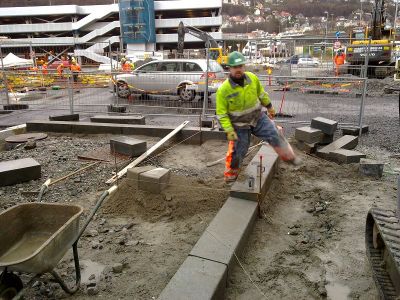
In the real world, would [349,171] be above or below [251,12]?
below

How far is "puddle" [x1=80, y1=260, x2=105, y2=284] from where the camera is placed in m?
3.87

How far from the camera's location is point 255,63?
1894 cm

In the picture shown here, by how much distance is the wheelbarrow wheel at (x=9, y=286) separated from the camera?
3013mm

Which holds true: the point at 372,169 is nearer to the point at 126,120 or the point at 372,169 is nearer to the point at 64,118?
the point at 126,120

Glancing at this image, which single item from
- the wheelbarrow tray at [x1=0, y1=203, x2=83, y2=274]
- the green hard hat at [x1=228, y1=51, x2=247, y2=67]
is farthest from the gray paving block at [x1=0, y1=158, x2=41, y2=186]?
the green hard hat at [x1=228, y1=51, x2=247, y2=67]

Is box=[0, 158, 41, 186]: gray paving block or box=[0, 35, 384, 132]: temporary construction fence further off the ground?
box=[0, 35, 384, 132]: temporary construction fence

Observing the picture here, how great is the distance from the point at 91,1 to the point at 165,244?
120568 mm

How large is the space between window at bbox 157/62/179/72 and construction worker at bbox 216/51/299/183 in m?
9.87

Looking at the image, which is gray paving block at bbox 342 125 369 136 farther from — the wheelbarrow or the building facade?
the building facade

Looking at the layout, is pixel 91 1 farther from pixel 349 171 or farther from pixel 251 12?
pixel 349 171

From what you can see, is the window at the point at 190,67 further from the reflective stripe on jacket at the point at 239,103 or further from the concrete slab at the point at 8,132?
the reflective stripe on jacket at the point at 239,103

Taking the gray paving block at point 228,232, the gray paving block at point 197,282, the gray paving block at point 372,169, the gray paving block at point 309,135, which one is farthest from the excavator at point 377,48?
the gray paving block at point 197,282

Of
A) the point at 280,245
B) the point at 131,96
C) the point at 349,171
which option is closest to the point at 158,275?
the point at 280,245

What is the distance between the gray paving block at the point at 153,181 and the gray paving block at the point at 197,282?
1.85 meters
